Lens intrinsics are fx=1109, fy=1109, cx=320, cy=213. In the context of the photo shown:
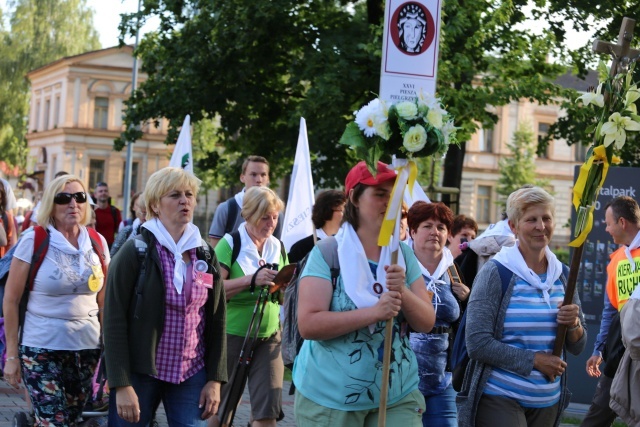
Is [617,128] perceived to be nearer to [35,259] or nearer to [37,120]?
[35,259]

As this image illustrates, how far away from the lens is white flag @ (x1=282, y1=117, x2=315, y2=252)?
10.6 metres

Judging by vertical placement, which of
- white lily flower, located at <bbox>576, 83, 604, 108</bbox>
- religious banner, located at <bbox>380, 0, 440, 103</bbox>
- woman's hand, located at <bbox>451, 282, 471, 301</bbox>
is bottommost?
woman's hand, located at <bbox>451, 282, 471, 301</bbox>

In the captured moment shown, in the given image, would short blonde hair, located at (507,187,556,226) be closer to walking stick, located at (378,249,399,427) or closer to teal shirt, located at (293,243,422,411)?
teal shirt, located at (293,243,422,411)

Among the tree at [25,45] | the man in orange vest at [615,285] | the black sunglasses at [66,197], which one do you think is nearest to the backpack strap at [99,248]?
the black sunglasses at [66,197]

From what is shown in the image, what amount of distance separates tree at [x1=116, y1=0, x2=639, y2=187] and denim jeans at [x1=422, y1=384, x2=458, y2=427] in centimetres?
1505

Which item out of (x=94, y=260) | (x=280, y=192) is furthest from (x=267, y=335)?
(x=280, y=192)

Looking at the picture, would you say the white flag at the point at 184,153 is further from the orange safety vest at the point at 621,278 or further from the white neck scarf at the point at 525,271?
the white neck scarf at the point at 525,271

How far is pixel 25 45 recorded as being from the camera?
225ft

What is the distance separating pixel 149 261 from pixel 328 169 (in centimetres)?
1960

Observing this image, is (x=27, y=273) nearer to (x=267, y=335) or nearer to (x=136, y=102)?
(x=267, y=335)

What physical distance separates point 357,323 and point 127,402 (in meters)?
1.34

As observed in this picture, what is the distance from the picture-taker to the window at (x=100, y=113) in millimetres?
83125

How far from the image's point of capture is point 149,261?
5.43m

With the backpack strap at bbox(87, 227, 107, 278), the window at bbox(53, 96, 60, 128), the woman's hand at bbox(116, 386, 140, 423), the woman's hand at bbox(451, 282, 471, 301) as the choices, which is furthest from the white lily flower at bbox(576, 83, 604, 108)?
the window at bbox(53, 96, 60, 128)
